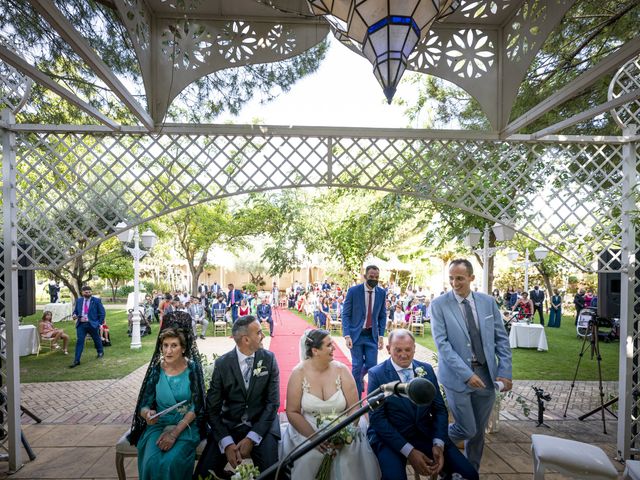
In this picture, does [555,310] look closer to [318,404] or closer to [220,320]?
[220,320]

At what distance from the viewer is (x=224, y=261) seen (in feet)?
86.7

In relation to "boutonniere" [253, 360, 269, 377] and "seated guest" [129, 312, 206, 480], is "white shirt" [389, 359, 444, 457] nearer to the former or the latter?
"boutonniere" [253, 360, 269, 377]

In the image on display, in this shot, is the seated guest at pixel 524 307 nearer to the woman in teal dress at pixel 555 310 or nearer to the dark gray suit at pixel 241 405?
the woman in teal dress at pixel 555 310

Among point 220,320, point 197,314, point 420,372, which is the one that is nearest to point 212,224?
point 220,320

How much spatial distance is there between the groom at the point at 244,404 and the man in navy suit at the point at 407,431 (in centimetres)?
73

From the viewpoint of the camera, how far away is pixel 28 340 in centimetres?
899

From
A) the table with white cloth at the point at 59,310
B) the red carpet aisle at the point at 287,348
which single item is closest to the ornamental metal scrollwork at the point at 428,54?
the red carpet aisle at the point at 287,348

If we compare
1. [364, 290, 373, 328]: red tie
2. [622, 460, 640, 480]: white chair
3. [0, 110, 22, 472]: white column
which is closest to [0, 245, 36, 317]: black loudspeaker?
[0, 110, 22, 472]: white column

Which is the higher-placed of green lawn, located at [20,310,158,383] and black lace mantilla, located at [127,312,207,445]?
black lace mantilla, located at [127,312,207,445]

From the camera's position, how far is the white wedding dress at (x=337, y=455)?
275 centimetres

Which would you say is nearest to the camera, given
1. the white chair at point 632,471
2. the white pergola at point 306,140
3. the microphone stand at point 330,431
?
the microphone stand at point 330,431

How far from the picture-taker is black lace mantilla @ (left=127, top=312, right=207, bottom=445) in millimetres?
3043

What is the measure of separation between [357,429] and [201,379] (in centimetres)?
119

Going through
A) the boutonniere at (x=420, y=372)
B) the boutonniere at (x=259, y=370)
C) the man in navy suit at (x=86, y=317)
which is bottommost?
the man in navy suit at (x=86, y=317)
